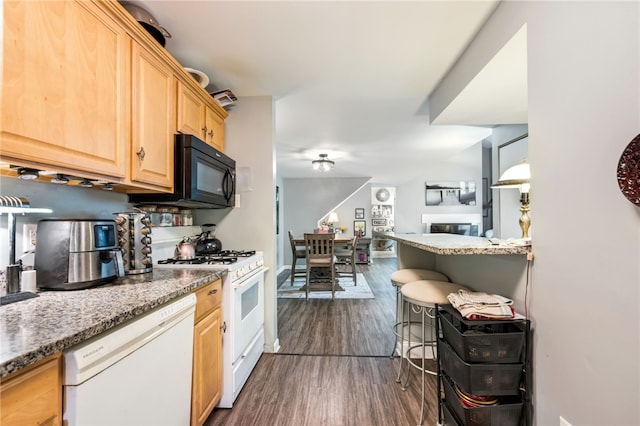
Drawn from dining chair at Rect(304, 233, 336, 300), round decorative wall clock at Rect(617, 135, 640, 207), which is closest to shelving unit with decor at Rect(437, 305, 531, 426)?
round decorative wall clock at Rect(617, 135, 640, 207)

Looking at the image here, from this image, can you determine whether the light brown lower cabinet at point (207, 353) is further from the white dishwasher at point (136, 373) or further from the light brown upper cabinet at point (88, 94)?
the light brown upper cabinet at point (88, 94)

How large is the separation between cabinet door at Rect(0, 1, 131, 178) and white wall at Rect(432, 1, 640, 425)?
181cm

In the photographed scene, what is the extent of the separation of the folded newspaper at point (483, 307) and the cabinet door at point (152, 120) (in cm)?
171

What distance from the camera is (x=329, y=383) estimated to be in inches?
73.9

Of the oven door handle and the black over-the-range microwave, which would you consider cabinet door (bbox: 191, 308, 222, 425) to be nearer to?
the oven door handle

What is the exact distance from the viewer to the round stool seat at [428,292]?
1518 mm

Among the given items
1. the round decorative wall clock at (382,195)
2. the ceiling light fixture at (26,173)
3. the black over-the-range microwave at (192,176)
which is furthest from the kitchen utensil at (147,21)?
the round decorative wall clock at (382,195)

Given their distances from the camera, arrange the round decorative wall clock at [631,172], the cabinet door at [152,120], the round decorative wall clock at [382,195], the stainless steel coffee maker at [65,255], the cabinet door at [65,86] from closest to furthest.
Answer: the round decorative wall clock at [631,172]
the cabinet door at [65,86]
the stainless steel coffee maker at [65,255]
the cabinet door at [152,120]
the round decorative wall clock at [382,195]

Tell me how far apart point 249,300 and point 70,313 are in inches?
46.1

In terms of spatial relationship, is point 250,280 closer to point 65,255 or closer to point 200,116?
point 65,255

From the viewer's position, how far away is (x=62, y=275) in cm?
107

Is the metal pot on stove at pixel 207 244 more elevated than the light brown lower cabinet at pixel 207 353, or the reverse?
the metal pot on stove at pixel 207 244

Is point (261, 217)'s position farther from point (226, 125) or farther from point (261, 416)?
point (261, 416)

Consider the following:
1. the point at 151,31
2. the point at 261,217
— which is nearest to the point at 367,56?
the point at 151,31
